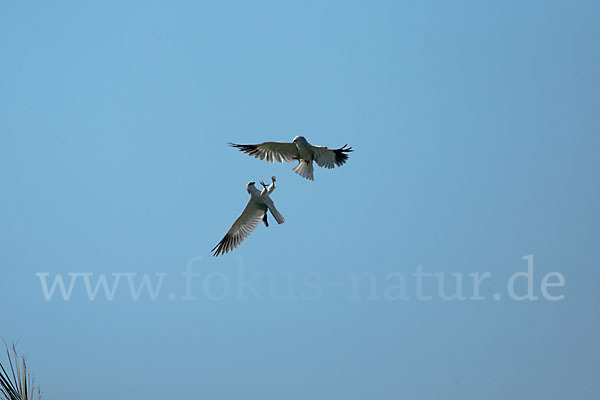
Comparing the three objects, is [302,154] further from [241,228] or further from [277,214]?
[241,228]

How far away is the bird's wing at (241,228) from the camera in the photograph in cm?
1978

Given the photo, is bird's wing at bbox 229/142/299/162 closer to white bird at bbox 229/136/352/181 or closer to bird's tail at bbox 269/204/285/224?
white bird at bbox 229/136/352/181

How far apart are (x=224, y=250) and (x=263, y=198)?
2.18 metres

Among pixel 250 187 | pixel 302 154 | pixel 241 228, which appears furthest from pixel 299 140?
pixel 241 228

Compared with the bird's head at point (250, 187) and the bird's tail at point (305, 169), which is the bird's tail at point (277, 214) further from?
the bird's tail at point (305, 169)

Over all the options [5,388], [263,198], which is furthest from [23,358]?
[263,198]

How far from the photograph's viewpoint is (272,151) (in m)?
19.4

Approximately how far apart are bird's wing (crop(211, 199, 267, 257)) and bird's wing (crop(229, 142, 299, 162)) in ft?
4.21

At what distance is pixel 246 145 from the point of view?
→ 1927cm

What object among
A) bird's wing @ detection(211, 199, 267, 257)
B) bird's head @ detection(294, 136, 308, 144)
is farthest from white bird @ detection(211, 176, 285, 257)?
bird's head @ detection(294, 136, 308, 144)

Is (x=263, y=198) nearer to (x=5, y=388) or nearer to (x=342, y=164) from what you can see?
(x=342, y=164)

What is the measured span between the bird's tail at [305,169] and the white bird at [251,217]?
2.74 ft

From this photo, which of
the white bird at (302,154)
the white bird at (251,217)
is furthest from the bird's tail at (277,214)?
the white bird at (302,154)

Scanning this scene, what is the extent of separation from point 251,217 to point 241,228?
23.0 inches
